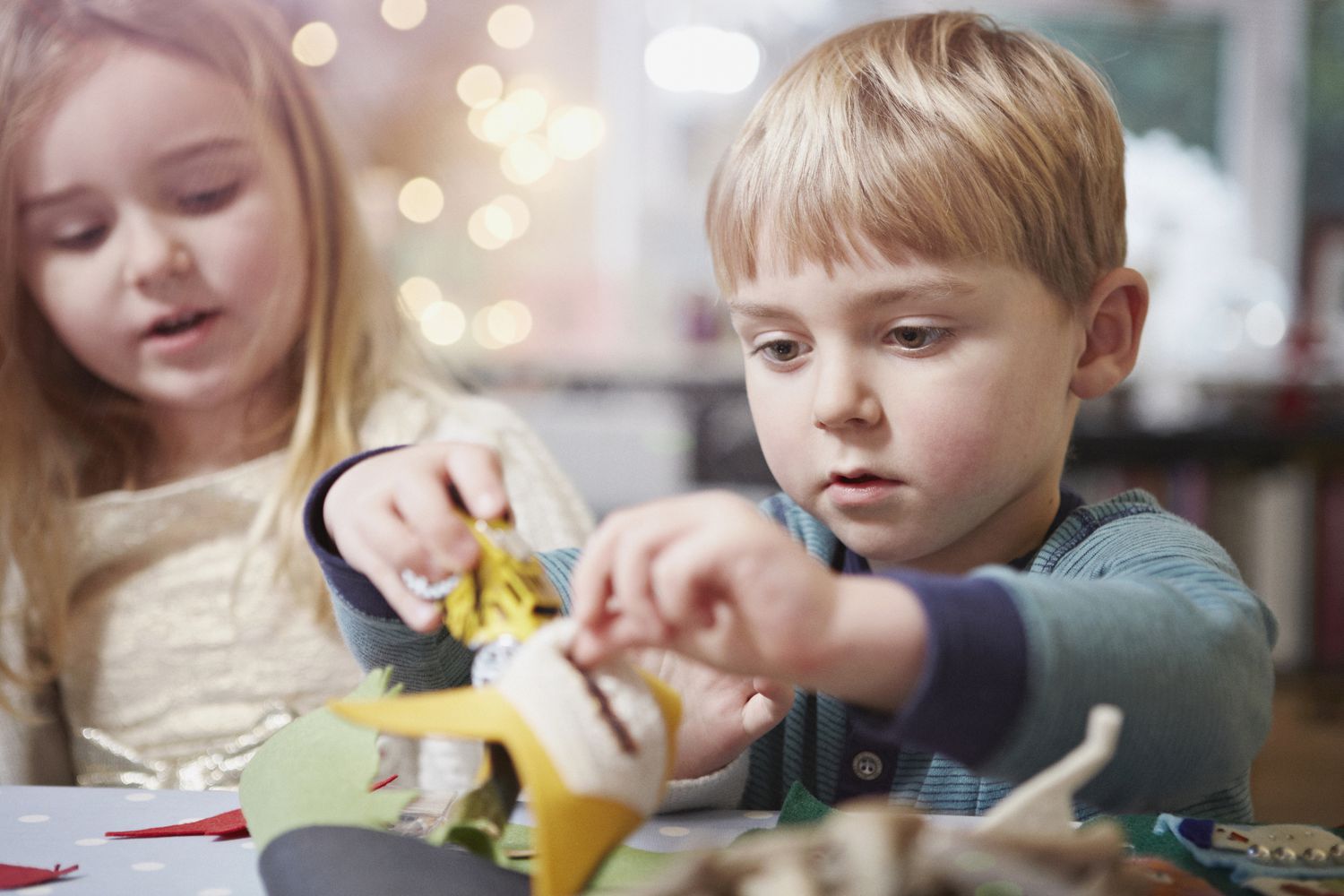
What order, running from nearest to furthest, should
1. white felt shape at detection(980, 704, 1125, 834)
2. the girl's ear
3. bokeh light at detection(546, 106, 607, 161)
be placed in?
white felt shape at detection(980, 704, 1125, 834) → the girl's ear → bokeh light at detection(546, 106, 607, 161)

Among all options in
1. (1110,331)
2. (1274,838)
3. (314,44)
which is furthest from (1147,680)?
(314,44)

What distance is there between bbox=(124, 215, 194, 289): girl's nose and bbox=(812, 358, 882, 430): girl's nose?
0.53m

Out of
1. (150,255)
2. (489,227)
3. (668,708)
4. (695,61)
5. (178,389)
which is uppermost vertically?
(695,61)

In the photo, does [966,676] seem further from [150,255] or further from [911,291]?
[150,255]

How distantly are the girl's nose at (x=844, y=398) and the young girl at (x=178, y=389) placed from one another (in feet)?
1.26

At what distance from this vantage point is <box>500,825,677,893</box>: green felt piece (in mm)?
448

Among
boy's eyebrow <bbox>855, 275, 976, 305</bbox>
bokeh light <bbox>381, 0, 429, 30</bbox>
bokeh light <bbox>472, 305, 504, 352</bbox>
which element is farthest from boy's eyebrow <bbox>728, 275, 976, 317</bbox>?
bokeh light <bbox>472, 305, 504, 352</bbox>

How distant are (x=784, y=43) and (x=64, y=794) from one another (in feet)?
10.6

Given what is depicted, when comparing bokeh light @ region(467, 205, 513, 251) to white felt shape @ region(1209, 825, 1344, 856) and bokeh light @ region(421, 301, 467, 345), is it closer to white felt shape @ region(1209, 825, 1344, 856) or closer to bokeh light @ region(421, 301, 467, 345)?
bokeh light @ region(421, 301, 467, 345)

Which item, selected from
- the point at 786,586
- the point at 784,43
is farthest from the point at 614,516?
the point at 784,43

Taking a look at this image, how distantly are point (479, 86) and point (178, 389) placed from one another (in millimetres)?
A: 2309

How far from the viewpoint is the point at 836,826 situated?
1.11 feet

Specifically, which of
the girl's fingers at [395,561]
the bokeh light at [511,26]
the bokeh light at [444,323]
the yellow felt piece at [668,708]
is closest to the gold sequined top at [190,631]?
the girl's fingers at [395,561]

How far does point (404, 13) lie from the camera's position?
8.82 feet
